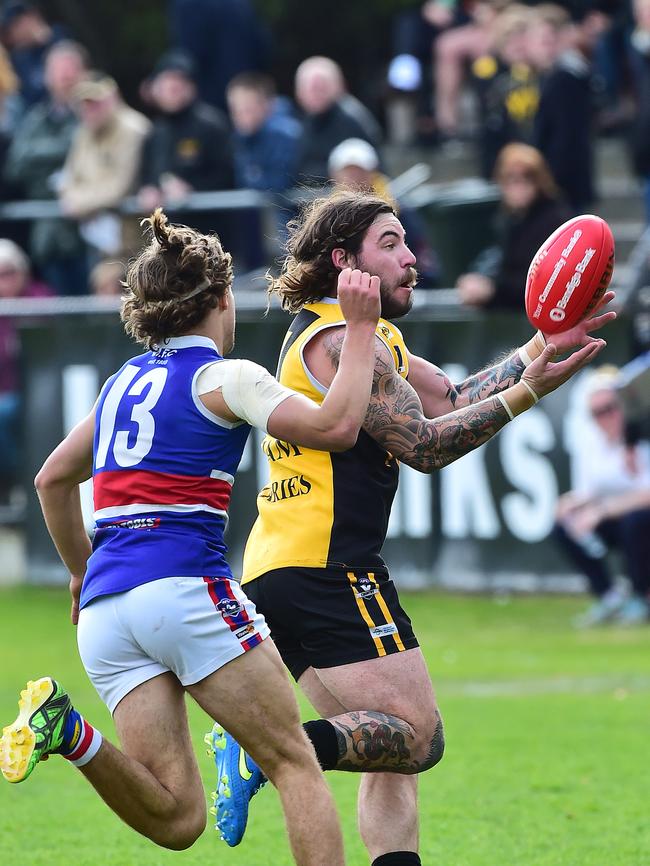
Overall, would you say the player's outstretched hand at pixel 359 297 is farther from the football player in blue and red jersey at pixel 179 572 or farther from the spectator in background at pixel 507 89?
the spectator in background at pixel 507 89

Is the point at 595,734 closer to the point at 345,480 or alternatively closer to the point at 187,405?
the point at 345,480

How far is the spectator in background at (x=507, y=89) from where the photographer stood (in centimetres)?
1407

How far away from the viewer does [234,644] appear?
15.5 ft

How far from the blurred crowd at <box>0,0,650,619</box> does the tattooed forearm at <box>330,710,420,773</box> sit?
23.8 feet

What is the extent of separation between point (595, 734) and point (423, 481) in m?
4.80

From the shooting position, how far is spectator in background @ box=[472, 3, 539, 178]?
1407cm


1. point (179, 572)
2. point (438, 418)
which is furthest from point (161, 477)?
point (438, 418)

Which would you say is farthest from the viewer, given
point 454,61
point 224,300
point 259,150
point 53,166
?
point 454,61

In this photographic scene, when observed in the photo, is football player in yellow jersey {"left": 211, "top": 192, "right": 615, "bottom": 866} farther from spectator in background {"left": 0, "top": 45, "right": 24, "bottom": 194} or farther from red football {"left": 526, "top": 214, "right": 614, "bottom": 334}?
spectator in background {"left": 0, "top": 45, "right": 24, "bottom": 194}

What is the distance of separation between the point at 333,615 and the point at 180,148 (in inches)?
402

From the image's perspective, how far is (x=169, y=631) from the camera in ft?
15.5

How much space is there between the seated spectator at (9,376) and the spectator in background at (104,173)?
2.35 ft

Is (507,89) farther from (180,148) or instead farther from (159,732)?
(159,732)

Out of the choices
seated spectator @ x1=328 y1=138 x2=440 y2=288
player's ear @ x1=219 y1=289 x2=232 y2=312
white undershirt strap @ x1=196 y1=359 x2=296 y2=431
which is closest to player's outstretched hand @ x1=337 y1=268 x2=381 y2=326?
white undershirt strap @ x1=196 y1=359 x2=296 y2=431
